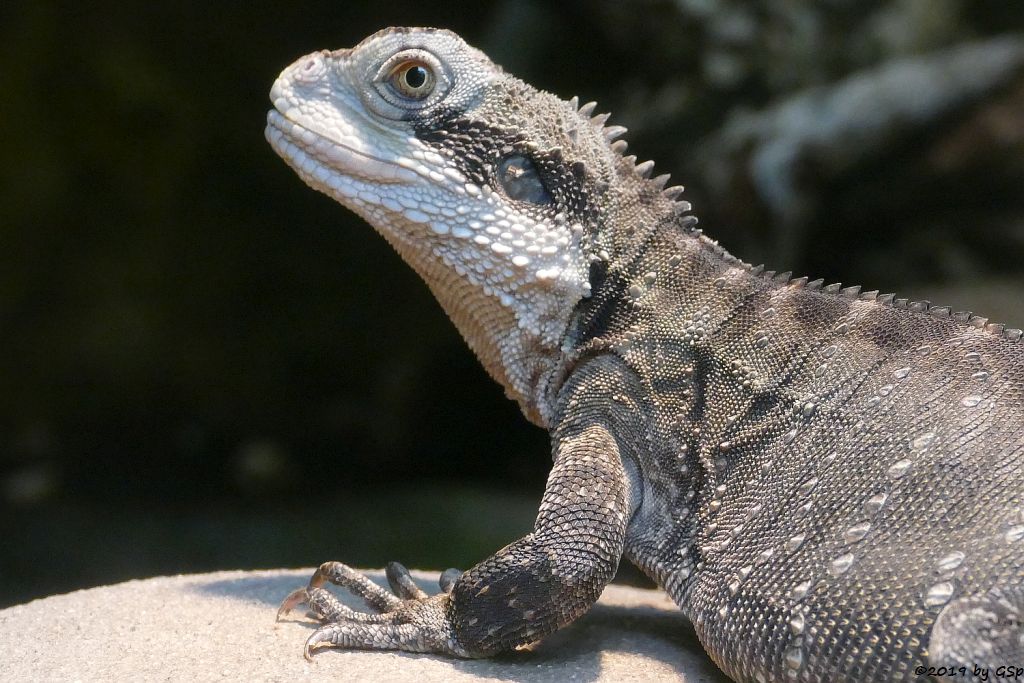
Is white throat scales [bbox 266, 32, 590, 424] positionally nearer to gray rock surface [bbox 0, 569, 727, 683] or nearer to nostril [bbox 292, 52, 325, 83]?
nostril [bbox 292, 52, 325, 83]

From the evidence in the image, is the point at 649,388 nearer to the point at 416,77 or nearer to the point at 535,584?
the point at 535,584

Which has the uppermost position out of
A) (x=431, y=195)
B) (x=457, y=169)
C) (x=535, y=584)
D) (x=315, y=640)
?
(x=457, y=169)

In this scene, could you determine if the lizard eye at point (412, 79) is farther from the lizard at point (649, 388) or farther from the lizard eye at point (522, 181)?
the lizard eye at point (522, 181)

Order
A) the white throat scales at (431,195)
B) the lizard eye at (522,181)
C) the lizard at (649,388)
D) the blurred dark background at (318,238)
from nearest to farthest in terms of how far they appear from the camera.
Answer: the lizard at (649,388), the white throat scales at (431,195), the lizard eye at (522,181), the blurred dark background at (318,238)

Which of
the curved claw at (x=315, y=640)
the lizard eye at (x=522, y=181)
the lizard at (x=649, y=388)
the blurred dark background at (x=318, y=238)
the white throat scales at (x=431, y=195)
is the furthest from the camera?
the blurred dark background at (x=318, y=238)

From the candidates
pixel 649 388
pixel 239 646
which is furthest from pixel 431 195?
pixel 239 646

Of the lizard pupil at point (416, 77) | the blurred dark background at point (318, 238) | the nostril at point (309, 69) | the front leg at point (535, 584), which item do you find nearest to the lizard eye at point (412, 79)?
the lizard pupil at point (416, 77)
